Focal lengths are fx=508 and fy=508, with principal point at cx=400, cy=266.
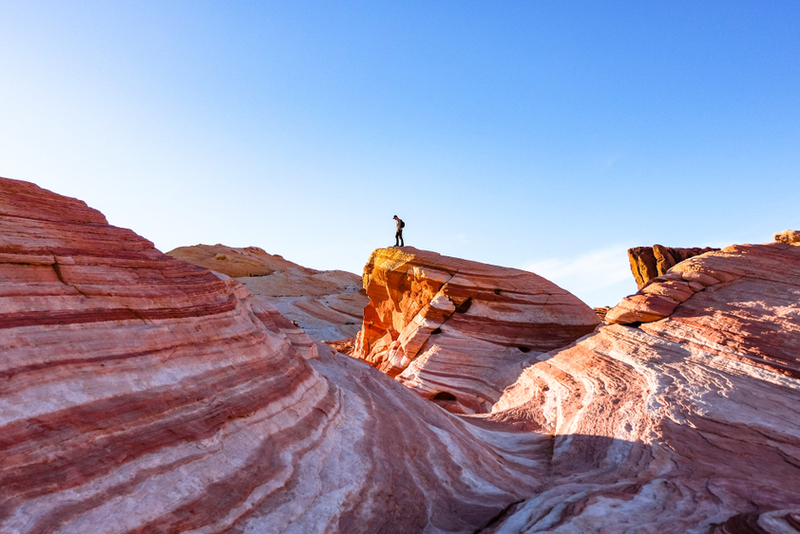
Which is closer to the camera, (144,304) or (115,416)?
(115,416)

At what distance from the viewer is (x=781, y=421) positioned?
9.96m

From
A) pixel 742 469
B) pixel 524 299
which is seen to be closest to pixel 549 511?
pixel 742 469

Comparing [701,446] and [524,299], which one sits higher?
[524,299]

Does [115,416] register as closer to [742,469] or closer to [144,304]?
[144,304]

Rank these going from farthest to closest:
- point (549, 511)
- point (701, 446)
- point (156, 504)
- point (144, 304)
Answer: point (701, 446) < point (144, 304) < point (549, 511) < point (156, 504)

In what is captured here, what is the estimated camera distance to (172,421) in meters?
6.12

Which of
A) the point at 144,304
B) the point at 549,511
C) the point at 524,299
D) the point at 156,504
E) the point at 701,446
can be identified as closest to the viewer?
the point at 156,504

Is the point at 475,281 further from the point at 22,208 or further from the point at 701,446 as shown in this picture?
the point at 22,208

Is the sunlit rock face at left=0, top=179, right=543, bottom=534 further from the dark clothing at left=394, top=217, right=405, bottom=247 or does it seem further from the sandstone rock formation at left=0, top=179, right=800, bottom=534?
the dark clothing at left=394, top=217, right=405, bottom=247

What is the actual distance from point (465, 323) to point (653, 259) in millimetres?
29309

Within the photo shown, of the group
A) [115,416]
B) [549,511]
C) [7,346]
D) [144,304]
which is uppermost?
[144,304]

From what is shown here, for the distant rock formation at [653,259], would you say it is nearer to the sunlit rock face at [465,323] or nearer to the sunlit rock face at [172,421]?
the sunlit rock face at [465,323]

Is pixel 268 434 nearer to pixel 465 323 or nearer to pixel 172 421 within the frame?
pixel 172 421

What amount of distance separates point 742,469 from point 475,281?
13.6 meters
